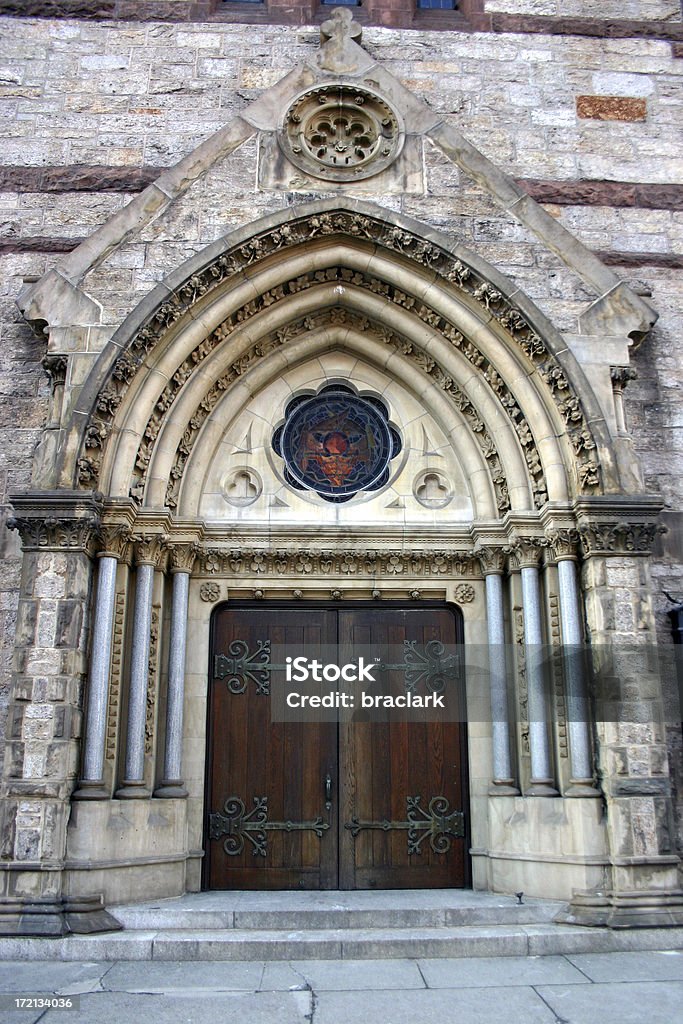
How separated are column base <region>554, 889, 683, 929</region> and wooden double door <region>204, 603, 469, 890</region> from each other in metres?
1.48

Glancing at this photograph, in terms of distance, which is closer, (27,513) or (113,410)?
(27,513)

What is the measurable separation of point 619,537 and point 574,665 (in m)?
1.19

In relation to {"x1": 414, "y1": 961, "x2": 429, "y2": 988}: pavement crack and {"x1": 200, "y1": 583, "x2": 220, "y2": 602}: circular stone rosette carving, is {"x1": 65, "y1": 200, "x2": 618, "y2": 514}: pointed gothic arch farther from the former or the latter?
{"x1": 414, "y1": 961, "x2": 429, "y2": 988}: pavement crack

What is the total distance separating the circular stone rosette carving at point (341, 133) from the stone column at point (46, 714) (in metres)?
4.20

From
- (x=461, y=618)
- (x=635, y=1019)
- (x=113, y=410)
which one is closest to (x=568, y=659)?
(x=461, y=618)

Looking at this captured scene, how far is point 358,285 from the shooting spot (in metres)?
9.59

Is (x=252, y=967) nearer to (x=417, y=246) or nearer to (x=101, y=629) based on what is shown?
(x=101, y=629)

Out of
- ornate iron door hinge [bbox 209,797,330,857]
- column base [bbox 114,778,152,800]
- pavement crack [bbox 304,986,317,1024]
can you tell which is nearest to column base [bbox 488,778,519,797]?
ornate iron door hinge [bbox 209,797,330,857]

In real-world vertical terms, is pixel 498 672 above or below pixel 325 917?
above

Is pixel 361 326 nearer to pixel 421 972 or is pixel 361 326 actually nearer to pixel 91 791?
pixel 91 791

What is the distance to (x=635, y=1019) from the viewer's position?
5336mm

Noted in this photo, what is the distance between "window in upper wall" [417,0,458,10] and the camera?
11.3 m

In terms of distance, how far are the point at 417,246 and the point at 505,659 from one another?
4.11 meters

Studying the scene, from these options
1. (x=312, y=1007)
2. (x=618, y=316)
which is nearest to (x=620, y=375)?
(x=618, y=316)
